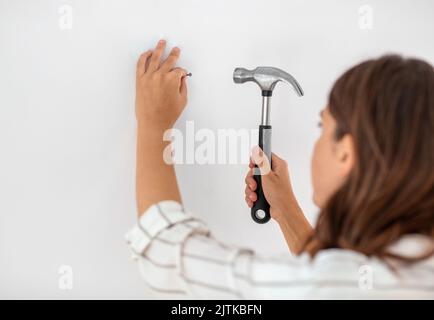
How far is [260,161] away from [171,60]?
0.23m

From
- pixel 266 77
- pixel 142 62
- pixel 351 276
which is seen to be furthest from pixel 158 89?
pixel 351 276

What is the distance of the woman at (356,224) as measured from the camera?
758 mm

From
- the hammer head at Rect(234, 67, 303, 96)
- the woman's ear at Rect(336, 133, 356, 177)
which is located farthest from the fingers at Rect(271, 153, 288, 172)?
the woman's ear at Rect(336, 133, 356, 177)

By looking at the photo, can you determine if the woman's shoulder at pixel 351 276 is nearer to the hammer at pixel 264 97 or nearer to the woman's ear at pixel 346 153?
the woman's ear at pixel 346 153

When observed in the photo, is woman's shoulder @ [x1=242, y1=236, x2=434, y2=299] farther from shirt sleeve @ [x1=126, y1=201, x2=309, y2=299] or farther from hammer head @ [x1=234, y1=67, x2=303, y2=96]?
hammer head @ [x1=234, y1=67, x2=303, y2=96]

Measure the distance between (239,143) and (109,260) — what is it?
1.04 feet

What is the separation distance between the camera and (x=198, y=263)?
80 centimetres

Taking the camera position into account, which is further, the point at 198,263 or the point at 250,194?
the point at 250,194

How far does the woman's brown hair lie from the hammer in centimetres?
19

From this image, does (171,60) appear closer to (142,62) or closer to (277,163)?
(142,62)

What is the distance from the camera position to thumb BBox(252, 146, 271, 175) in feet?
3.41

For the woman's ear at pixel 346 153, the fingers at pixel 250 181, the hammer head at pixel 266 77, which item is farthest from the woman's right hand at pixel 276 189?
the woman's ear at pixel 346 153

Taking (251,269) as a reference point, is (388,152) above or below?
above

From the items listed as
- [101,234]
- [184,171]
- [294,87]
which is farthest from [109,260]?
[294,87]
